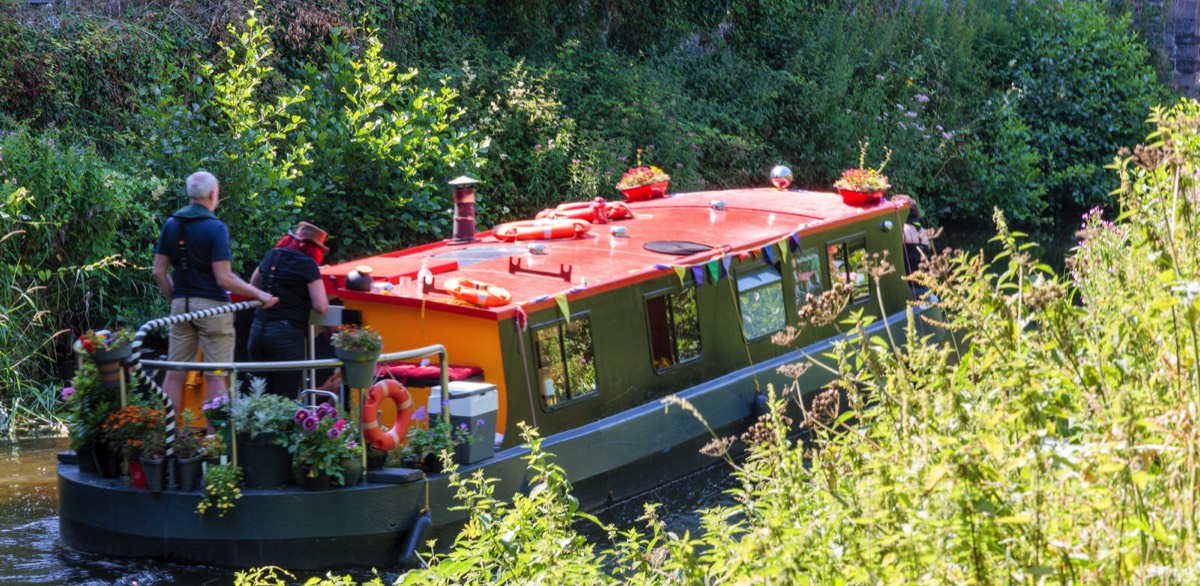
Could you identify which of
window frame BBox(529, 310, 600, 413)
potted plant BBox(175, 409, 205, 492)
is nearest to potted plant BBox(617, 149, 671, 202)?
window frame BBox(529, 310, 600, 413)

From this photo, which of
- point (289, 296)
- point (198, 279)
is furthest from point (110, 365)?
point (289, 296)

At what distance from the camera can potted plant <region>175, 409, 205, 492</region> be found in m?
7.89

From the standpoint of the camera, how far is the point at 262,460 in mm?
7902

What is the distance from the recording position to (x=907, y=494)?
3646 mm

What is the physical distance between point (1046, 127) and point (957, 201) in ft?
10.2

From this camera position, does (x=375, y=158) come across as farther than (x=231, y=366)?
Yes

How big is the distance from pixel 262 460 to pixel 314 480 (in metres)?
0.31

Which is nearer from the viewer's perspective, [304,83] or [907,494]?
[907,494]

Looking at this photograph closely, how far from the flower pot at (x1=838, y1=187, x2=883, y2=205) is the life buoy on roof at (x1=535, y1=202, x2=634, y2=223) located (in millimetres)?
1904

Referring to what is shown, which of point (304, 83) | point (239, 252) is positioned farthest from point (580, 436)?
point (304, 83)

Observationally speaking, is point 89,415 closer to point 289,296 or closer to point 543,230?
point 289,296

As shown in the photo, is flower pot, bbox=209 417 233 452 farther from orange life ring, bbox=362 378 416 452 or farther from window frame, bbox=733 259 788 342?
window frame, bbox=733 259 788 342

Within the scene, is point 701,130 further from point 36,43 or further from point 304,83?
point 36,43

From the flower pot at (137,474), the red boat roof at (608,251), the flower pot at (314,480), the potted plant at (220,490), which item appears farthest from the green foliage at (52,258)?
the flower pot at (314,480)
